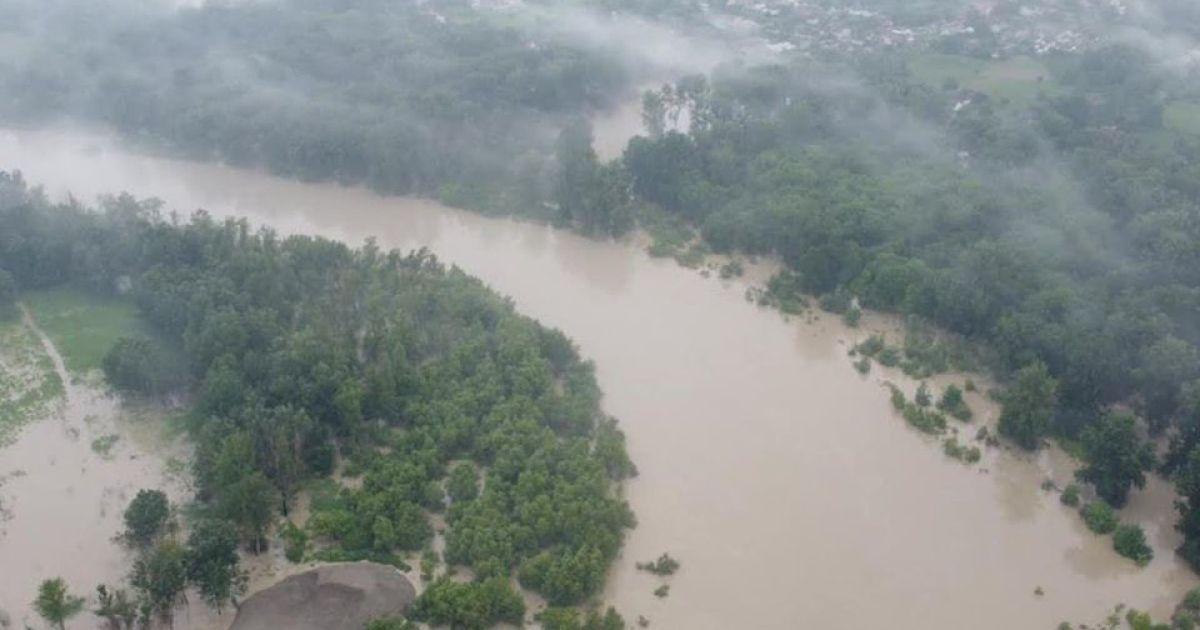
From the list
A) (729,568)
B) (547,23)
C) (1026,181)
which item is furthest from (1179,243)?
(547,23)

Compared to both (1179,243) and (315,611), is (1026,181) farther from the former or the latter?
(315,611)

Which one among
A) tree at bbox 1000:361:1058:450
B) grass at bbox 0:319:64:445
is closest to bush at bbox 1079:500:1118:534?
tree at bbox 1000:361:1058:450

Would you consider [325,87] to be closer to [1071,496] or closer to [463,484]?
[463,484]

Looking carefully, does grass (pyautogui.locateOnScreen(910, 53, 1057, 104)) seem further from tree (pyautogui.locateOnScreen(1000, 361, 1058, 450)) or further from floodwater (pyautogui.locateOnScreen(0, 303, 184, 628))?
floodwater (pyautogui.locateOnScreen(0, 303, 184, 628))

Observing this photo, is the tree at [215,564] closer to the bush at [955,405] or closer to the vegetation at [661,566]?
the vegetation at [661,566]


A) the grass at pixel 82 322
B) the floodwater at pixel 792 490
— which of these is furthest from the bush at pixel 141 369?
the floodwater at pixel 792 490

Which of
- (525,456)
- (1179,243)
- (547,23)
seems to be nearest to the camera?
(525,456)

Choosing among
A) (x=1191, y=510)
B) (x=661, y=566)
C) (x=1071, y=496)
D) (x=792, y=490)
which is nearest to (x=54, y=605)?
(x=661, y=566)
